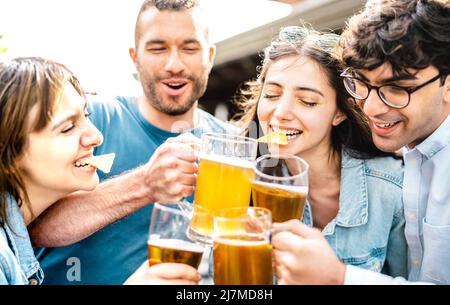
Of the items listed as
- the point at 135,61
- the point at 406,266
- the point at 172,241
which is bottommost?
the point at 406,266

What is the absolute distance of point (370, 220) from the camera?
1874 millimetres

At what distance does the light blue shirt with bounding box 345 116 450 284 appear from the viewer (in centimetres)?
166

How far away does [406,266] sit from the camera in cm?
187

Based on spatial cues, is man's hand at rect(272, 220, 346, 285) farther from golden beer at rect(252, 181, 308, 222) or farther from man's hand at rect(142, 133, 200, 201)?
man's hand at rect(142, 133, 200, 201)

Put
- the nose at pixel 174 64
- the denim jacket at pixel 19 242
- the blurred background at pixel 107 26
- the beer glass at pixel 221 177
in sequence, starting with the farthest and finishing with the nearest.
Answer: the blurred background at pixel 107 26
the nose at pixel 174 64
the denim jacket at pixel 19 242
the beer glass at pixel 221 177

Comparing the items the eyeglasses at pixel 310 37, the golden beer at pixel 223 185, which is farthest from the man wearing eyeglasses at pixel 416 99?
the golden beer at pixel 223 185

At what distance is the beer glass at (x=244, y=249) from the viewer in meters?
1.07

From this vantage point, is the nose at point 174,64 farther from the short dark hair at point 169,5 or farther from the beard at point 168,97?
the short dark hair at point 169,5

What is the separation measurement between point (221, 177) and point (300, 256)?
35 centimetres

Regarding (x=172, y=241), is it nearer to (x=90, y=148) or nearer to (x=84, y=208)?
(x=90, y=148)

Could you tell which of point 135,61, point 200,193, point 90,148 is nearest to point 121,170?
point 90,148
